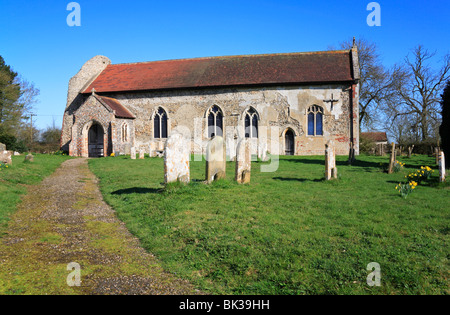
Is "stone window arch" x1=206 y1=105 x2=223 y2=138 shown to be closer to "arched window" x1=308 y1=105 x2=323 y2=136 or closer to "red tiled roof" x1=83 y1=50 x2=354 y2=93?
"red tiled roof" x1=83 y1=50 x2=354 y2=93

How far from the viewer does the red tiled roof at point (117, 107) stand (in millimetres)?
23209

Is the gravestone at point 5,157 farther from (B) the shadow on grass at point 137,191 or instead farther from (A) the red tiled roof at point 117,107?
(A) the red tiled roof at point 117,107

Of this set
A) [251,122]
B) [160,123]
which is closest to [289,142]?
[251,122]

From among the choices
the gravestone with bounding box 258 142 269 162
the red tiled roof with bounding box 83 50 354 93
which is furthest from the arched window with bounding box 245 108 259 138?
the gravestone with bounding box 258 142 269 162

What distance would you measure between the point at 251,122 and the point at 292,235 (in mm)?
19217

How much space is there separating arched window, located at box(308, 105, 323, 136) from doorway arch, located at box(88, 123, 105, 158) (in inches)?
599

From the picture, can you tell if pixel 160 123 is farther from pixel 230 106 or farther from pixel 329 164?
pixel 329 164

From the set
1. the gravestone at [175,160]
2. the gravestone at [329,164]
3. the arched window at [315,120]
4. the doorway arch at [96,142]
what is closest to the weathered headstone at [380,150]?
the arched window at [315,120]

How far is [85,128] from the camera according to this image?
76.2 feet

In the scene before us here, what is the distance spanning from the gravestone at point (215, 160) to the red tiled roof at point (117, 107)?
15.6m

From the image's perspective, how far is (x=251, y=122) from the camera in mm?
24016
